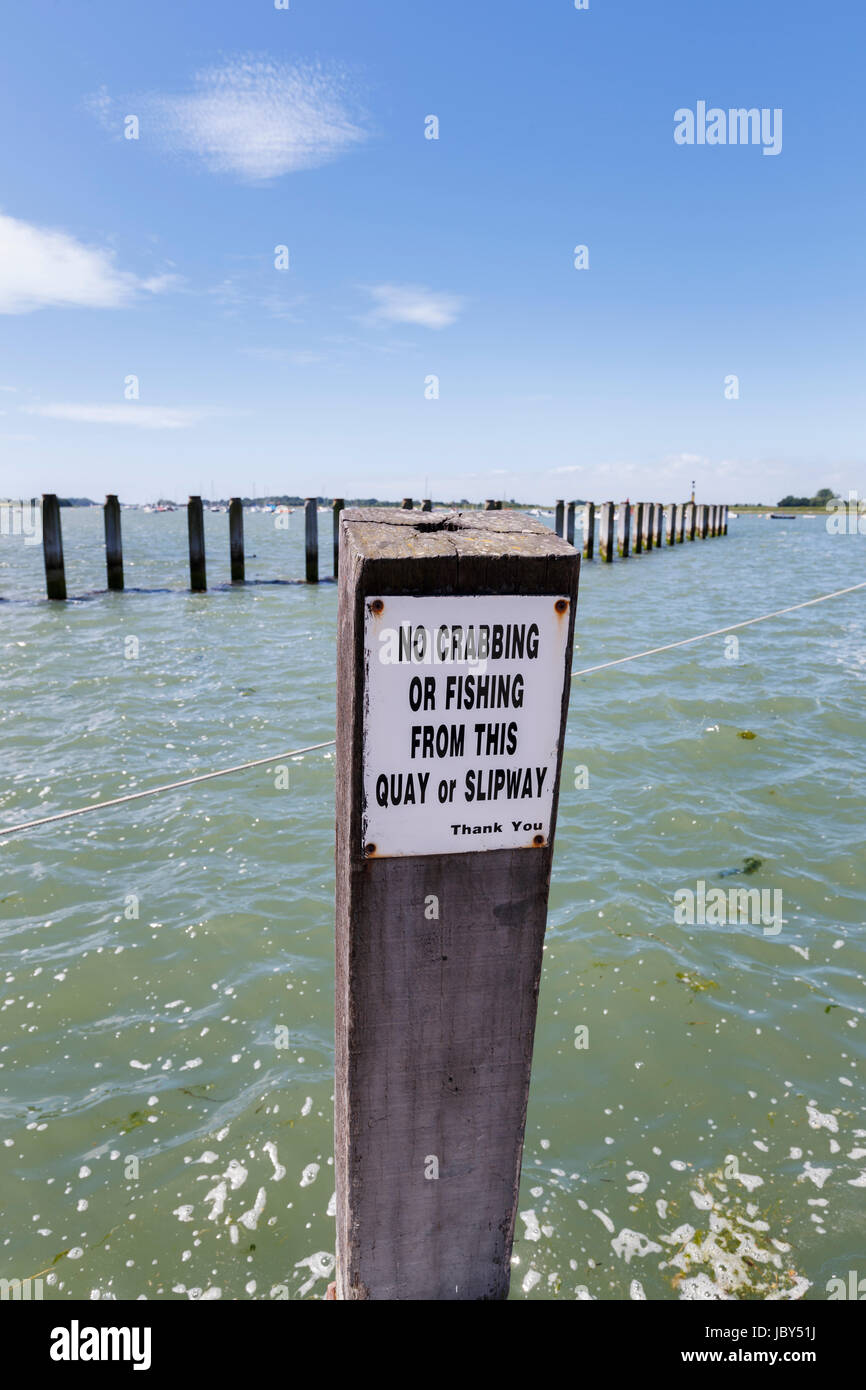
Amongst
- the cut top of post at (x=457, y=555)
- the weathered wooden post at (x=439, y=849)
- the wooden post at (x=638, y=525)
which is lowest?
the weathered wooden post at (x=439, y=849)

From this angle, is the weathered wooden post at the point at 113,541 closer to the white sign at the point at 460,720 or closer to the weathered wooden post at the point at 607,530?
the weathered wooden post at the point at 607,530

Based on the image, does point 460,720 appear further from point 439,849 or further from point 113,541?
point 113,541

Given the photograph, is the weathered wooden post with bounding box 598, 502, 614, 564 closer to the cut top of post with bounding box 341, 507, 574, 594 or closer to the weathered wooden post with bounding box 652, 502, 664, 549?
the weathered wooden post with bounding box 652, 502, 664, 549

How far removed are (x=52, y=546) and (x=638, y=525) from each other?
28.5 metres

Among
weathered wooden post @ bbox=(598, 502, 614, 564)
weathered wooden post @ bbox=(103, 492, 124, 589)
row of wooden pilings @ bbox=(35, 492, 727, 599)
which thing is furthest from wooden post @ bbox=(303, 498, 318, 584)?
weathered wooden post @ bbox=(598, 502, 614, 564)

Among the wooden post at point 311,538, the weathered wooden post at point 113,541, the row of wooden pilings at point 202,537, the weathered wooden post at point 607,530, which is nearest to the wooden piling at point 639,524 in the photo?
the row of wooden pilings at point 202,537

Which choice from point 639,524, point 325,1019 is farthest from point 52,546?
point 639,524

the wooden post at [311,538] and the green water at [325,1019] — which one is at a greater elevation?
Answer: the wooden post at [311,538]

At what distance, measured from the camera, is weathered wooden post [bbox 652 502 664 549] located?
4406 cm

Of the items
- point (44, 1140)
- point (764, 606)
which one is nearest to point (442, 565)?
point (44, 1140)

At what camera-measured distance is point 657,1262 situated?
9.52 feet

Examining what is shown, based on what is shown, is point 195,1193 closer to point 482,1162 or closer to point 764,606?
point 482,1162

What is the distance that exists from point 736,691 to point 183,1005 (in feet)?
30.2

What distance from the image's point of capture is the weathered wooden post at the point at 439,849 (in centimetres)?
154
